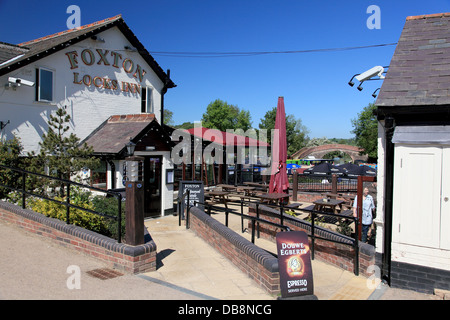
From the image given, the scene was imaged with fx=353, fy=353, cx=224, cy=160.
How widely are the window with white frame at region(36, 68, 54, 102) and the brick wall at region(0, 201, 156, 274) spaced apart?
4820 mm

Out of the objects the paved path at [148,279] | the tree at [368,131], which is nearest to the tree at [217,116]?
the tree at [368,131]

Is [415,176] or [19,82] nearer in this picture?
[415,176]

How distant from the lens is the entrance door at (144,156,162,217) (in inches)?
458

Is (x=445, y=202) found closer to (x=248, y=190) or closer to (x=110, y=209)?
(x=110, y=209)

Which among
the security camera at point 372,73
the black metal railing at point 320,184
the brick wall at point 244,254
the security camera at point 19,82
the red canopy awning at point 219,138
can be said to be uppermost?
the security camera at point 19,82

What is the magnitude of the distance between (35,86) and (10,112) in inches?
44.5

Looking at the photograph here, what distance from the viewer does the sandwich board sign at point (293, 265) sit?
4785 mm

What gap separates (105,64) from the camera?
13078mm

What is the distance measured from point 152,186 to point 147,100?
4.68 metres

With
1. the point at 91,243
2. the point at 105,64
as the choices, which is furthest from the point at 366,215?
the point at 105,64

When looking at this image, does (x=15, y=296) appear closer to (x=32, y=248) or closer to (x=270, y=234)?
(x=32, y=248)

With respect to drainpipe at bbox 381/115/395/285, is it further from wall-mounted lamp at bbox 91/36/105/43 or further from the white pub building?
wall-mounted lamp at bbox 91/36/105/43

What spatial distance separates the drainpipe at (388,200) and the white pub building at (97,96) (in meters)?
7.25

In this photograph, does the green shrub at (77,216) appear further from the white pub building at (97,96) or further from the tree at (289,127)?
the tree at (289,127)
